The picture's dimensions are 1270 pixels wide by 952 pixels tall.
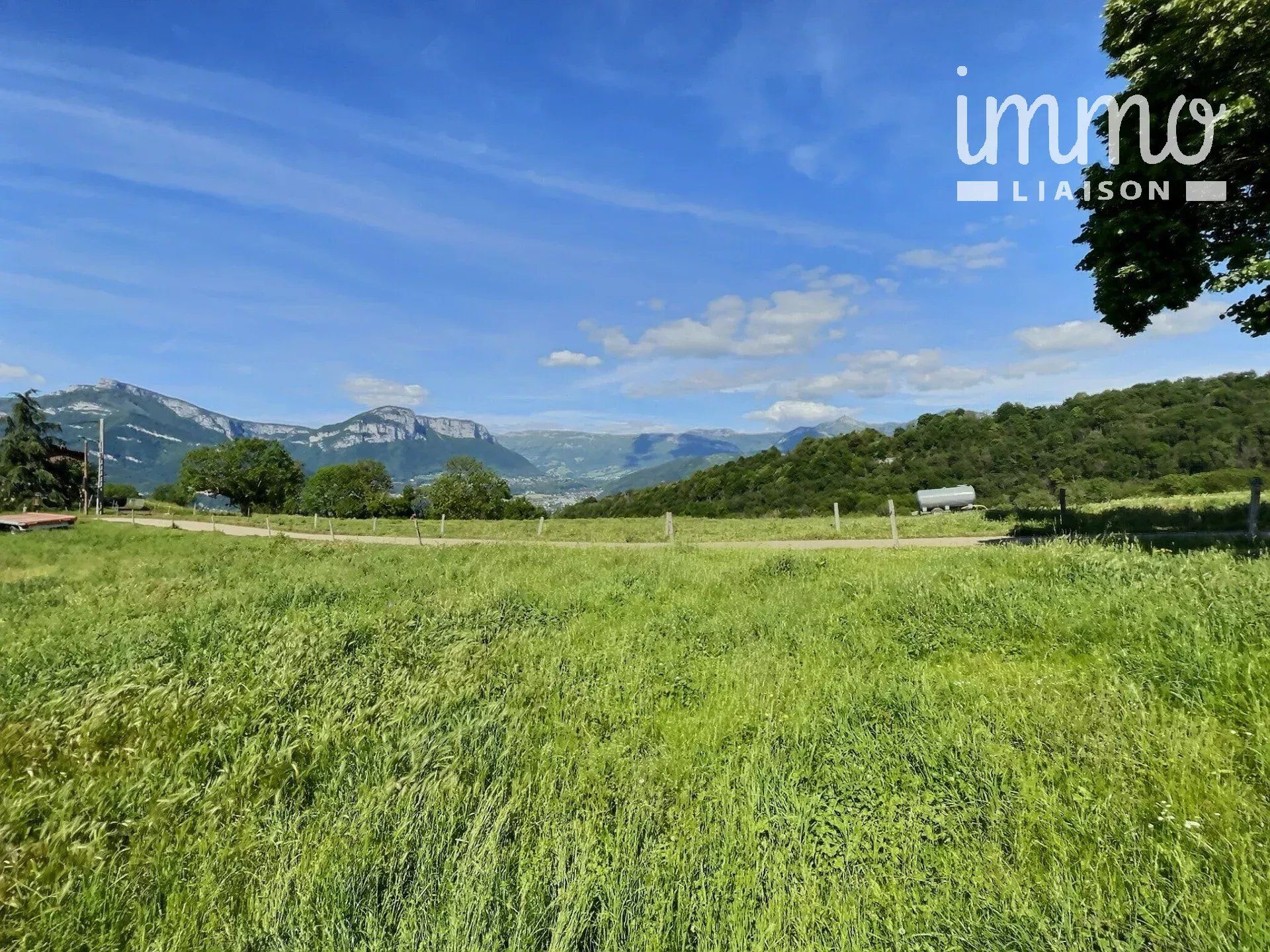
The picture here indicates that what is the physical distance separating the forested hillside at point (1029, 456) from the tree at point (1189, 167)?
24.9 meters

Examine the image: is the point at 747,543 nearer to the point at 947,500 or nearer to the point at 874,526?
the point at 874,526

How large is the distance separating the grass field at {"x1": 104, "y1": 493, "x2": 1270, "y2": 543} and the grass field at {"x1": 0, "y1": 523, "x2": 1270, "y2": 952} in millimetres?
16091

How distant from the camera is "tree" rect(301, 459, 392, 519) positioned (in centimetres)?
9706

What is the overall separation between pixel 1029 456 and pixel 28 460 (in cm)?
12558

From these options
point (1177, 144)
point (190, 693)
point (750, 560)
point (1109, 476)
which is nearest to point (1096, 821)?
point (190, 693)

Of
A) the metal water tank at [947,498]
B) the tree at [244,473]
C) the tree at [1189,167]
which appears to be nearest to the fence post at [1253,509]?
the tree at [1189,167]

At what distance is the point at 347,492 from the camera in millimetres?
98438

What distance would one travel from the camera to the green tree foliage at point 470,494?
88.4 m

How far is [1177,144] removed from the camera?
474 inches

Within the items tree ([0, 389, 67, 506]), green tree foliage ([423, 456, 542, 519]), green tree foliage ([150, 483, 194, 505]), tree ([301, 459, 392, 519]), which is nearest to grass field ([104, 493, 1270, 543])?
green tree foliage ([423, 456, 542, 519])

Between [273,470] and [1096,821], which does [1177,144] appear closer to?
[1096,821]

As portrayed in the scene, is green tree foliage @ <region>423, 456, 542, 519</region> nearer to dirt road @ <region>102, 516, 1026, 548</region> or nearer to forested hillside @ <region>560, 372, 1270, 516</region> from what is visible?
forested hillside @ <region>560, 372, 1270, 516</region>

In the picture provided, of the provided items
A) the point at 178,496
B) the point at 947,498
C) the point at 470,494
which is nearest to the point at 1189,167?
the point at 947,498

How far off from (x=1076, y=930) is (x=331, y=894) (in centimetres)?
384
